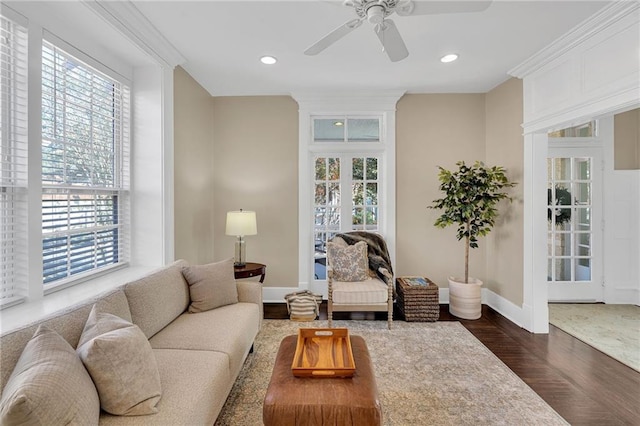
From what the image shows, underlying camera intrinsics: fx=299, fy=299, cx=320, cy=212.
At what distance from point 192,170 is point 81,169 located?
4.00 ft

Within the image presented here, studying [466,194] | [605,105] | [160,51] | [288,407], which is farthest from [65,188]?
[605,105]

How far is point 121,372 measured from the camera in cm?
125

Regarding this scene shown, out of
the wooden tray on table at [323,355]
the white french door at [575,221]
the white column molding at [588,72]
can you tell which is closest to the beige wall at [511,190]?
the white column molding at [588,72]

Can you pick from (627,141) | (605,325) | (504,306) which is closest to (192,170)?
(504,306)

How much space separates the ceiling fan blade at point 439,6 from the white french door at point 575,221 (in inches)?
127

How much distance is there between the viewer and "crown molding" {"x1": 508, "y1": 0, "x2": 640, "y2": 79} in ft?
7.00

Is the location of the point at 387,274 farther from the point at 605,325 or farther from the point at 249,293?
the point at 605,325

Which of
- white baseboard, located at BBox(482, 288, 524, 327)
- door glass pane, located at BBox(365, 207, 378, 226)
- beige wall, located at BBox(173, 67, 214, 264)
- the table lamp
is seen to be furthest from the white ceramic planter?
beige wall, located at BBox(173, 67, 214, 264)

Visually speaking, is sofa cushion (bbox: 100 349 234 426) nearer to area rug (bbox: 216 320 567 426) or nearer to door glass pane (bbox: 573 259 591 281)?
area rug (bbox: 216 320 567 426)

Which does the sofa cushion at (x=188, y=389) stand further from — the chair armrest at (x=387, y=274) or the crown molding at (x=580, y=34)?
the crown molding at (x=580, y=34)

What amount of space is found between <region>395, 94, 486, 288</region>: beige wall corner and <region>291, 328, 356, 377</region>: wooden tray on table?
2285 millimetres

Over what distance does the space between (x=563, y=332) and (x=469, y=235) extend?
4.31 ft

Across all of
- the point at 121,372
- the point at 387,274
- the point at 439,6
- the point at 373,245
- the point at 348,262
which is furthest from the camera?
the point at 373,245

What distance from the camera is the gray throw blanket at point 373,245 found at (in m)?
3.62
